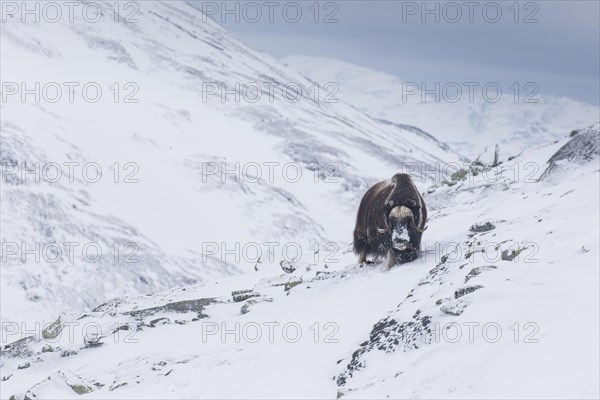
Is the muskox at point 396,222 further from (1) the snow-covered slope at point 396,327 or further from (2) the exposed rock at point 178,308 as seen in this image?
(2) the exposed rock at point 178,308

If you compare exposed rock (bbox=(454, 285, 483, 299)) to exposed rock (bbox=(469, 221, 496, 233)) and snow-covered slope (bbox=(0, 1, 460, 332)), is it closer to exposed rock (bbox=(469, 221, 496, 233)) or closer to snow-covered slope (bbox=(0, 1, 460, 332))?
exposed rock (bbox=(469, 221, 496, 233))

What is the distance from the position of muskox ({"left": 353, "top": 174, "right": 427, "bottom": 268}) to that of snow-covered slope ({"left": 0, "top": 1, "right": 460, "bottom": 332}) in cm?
1543

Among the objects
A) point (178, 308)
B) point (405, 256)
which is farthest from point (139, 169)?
point (405, 256)

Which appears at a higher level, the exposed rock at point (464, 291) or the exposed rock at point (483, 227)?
the exposed rock at point (464, 291)

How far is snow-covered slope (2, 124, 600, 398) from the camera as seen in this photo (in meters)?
8.13

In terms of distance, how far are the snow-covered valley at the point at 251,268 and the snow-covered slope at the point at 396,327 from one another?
4 centimetres

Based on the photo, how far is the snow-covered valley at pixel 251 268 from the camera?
8953 millimetres

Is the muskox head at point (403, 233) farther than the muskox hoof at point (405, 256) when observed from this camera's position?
No

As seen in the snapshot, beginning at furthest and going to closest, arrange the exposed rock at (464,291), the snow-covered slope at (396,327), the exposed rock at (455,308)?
the exposed rock at (464,291)
the exposed rock at (455,308)
the snow-covered slope at (396,327)

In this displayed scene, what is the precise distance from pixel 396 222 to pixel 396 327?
17.4 feet

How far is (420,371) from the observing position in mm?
8719

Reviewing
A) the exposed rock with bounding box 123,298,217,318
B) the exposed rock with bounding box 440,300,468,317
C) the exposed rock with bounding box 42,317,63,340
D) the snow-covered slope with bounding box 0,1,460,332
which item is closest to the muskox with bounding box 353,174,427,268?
the exposed rock with bounding box 123,298,217,318

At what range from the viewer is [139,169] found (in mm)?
58219

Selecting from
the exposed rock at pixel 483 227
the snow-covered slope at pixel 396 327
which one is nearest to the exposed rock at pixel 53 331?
the snow-covered slope at pixel 396 327
